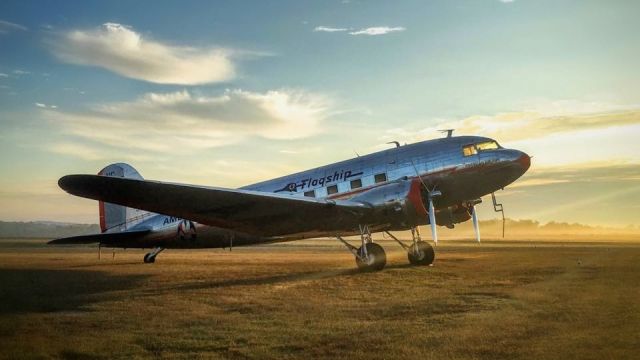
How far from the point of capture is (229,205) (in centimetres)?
1421

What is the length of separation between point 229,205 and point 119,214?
10.8 metres

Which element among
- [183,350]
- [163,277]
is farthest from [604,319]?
[163,277]

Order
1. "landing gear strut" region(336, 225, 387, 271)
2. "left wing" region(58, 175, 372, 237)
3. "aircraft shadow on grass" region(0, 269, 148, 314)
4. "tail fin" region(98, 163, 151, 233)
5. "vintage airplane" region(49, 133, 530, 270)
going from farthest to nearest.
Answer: "tail fin" region(98, 163, 151, 233) < "landing gear strut" region(336, 225, 387, 271) < "vintage airplane" region(49, 133, 530, 270) < "left wing" region(58, 175, 372, 237) < "aircraft shadow on grass" region(0, 269, 148, 314)

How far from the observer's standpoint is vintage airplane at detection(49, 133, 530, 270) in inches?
559

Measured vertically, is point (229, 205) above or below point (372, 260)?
above

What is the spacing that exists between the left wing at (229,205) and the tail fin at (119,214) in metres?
7.65

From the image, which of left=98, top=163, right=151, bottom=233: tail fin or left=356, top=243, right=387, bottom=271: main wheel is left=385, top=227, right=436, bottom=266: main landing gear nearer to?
left=356, top=243, right=387, bottom=271: main wheel

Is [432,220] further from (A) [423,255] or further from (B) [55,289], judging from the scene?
(B) [55,289]

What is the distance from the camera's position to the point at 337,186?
17938mm

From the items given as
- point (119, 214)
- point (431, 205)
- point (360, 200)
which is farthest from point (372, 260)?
point (119, 214)

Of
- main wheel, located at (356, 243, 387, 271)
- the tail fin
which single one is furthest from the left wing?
the tail fin

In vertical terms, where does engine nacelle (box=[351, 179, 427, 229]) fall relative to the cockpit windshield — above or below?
below

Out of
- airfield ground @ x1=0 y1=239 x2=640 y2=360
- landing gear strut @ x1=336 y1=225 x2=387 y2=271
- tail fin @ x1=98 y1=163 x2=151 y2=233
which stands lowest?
airfield ground @ x1=0 y1=239 x2=640 y2=360

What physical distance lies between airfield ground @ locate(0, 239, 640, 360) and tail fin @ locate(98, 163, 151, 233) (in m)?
7.27
